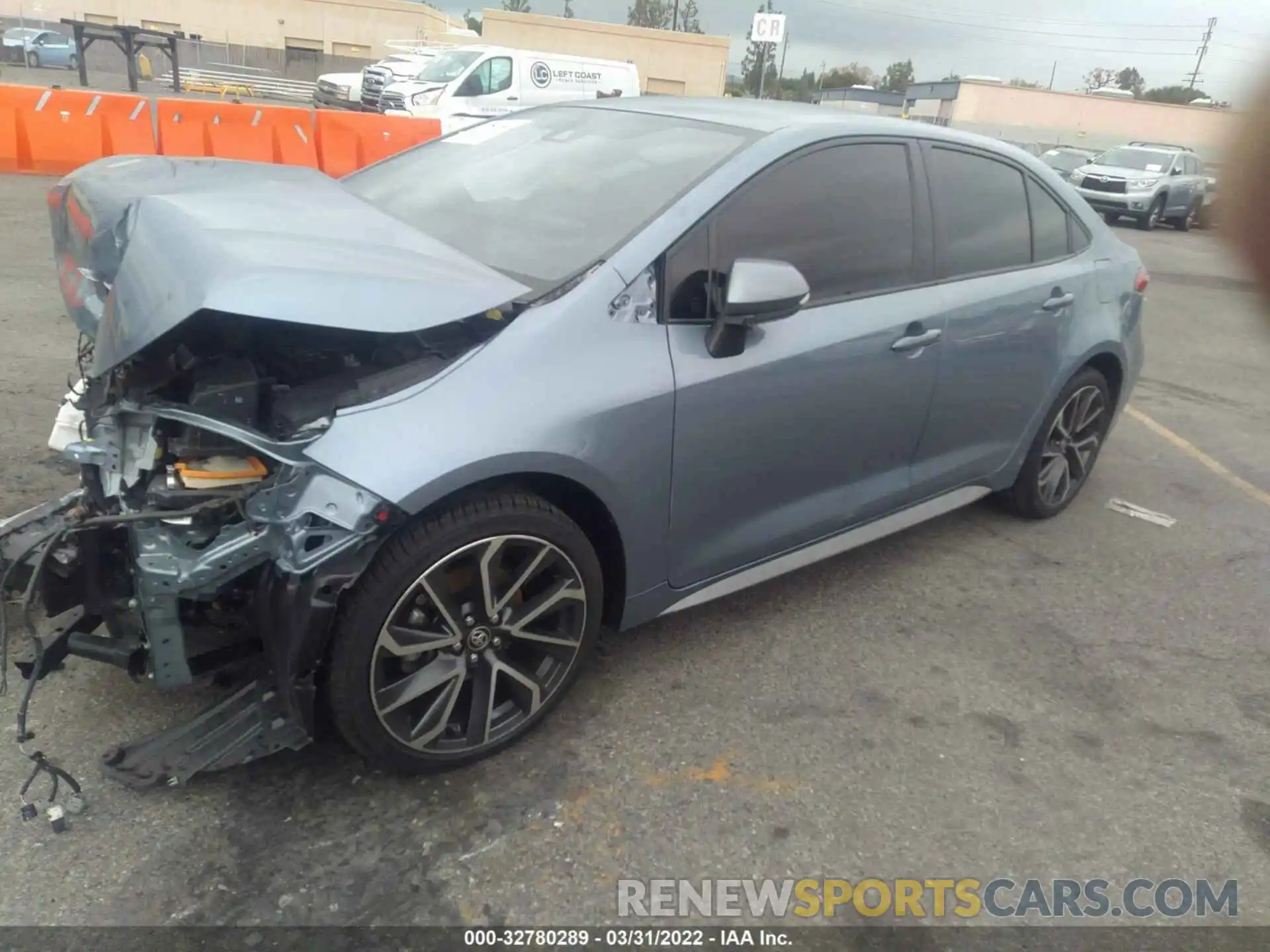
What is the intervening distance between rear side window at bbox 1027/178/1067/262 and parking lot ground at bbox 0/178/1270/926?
134 cm

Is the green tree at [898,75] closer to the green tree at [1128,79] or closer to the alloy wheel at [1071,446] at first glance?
the green tree at [1128,79]

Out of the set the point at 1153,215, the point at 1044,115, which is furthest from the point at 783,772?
the point at 1044,115

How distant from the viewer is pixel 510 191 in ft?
10.7

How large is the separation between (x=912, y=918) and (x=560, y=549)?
4.13 feet

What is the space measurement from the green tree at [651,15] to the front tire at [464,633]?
88.8 metres

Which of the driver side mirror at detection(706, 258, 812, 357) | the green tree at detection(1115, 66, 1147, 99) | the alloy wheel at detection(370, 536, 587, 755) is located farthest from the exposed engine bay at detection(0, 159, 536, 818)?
the green tree at detection(1115, 66, 1147, 99)

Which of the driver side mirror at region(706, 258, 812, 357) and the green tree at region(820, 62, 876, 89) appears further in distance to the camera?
the green tree at region(820, 62, 876, 89)

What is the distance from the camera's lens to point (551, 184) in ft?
10.6

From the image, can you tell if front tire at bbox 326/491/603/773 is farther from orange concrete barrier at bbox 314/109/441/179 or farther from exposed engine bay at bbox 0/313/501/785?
orange concrete barrier at bbox 314/109/441/179

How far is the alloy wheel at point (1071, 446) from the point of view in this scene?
444 centimetres

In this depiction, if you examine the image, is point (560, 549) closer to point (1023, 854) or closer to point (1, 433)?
point (1023, 854)

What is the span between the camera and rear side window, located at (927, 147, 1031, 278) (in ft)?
11.8

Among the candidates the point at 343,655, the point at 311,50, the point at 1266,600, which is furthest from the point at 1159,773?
the point at 311,50

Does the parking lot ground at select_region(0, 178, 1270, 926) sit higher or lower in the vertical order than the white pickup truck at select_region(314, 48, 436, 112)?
higher
